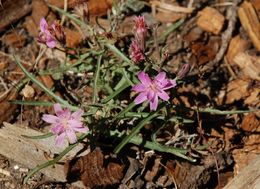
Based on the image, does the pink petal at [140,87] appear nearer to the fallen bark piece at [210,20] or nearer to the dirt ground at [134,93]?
the dirt ground at [134,93]

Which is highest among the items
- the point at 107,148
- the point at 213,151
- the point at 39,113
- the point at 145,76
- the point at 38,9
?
the point at 38,9

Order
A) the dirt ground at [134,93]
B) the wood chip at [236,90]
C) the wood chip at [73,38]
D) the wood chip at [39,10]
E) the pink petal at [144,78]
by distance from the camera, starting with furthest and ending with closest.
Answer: the wood chip at [39,10] < the wood chip at [73,38] < the wood chip at [236,90] < the dirt ground at [134,93] < the pink petal at [144,78]

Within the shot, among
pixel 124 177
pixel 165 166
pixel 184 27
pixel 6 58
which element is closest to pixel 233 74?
pixel 184 27

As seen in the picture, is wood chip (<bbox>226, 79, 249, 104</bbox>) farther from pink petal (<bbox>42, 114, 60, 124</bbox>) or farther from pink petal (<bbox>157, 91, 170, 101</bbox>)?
pink petal (<bbox>42, 114, 60, 124</bbox>)

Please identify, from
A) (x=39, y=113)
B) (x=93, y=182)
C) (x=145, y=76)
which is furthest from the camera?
(x=39, y=113)

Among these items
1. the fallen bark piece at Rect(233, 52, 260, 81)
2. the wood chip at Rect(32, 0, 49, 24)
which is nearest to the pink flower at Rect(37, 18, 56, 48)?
the wood chip at Rect(32, 0, 49, 24)

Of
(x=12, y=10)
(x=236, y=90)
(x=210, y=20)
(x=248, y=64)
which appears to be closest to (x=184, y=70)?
(x=236, y=90)

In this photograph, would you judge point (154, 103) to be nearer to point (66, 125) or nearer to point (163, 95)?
point (163, 95)

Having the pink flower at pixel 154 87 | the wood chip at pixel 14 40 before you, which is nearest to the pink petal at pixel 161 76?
the pink flower at pixel 154 87

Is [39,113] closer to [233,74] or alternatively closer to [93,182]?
[93,182]
